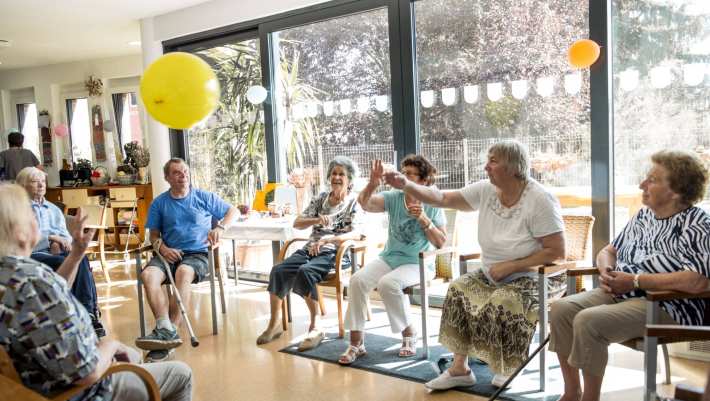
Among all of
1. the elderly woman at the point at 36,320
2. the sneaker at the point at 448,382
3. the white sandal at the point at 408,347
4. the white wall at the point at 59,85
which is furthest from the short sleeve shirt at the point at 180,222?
the white wall at the point at 59,85

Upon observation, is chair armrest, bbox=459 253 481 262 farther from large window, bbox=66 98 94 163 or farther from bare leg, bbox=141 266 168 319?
large window, bbox=66 98 94 163

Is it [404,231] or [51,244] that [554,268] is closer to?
[404,231]

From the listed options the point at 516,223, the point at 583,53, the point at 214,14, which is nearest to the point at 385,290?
the point at 516,223

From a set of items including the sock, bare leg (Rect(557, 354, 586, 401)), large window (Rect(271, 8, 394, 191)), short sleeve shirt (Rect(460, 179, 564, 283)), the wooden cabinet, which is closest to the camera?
bare leg (Rect(557, 354, 586, 401))

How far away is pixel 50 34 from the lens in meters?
6.59

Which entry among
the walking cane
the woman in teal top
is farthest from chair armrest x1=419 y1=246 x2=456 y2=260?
the walking cane

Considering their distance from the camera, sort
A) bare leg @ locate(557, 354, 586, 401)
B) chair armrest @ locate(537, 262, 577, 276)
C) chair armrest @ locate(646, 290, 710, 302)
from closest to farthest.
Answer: chair armrest @ locate(646, 290, 710, 302) → bare leg @ locate(557, 354, 586, 401) → chair armrest @ locate(537, 262, 577, 276)

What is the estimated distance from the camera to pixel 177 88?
9.30 feet

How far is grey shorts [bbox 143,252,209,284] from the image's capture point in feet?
12.8

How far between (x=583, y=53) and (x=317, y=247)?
1927 millimetres

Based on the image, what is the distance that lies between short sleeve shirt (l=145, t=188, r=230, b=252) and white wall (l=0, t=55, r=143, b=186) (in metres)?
4.61

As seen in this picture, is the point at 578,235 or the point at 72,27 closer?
the point at 578,235

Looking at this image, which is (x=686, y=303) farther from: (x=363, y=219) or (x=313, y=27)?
(x=313, y=27)

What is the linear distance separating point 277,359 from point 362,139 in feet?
6.37
